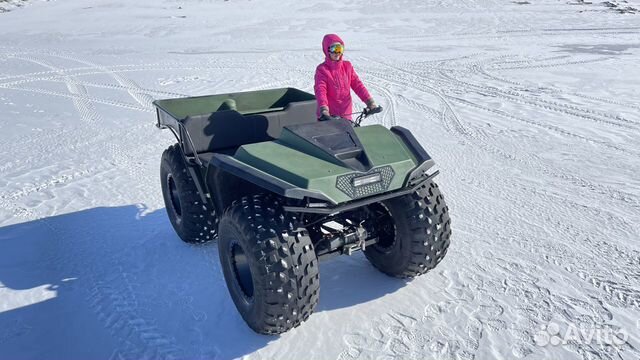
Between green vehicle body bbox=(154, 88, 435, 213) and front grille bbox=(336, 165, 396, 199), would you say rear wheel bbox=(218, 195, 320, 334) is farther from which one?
front grille bbox=(336, 165, 396, 199)

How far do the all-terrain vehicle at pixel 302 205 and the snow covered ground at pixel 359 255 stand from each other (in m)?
0.30

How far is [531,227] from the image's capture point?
466cm

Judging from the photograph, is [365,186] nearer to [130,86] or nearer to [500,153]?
[500,153]

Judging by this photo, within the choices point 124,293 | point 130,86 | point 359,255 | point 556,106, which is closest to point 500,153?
point 556,106

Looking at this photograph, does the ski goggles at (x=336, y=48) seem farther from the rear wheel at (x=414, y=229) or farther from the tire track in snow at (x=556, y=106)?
the tire track in snow at (x=556, y=106)

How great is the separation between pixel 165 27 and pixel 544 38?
13.4m

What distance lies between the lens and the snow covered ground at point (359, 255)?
332 cm

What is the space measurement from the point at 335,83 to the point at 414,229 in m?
1.97

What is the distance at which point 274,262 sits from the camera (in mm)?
2951

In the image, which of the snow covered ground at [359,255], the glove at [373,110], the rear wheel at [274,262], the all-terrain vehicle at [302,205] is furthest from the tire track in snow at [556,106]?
the rear wheel at [274,262]

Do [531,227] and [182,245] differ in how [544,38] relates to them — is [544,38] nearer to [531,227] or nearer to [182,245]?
[531,227]

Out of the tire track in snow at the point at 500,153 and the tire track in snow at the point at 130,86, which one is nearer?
the tire track in snow at the point at 500,153

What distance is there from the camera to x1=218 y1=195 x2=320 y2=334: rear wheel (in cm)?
297

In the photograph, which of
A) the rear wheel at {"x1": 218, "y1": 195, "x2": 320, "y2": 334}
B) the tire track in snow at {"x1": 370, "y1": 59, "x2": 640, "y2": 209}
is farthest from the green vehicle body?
the tire track in snow at {"x1": 370, "y1": 59, "x2": 640, "y2": 209}
